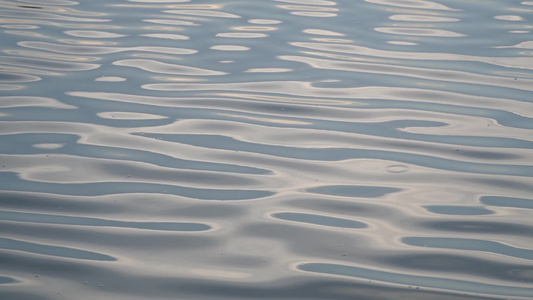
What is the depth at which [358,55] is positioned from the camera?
12.7 feet

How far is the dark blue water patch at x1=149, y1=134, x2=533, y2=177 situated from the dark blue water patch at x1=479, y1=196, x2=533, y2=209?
18 cm

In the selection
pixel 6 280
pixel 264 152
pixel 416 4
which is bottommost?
pixel 6 280

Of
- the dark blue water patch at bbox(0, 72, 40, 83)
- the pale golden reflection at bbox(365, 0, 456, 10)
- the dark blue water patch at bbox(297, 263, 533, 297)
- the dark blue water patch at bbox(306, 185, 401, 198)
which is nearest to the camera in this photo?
the dark blue water patch at bbox(297, 263, 533, 297)

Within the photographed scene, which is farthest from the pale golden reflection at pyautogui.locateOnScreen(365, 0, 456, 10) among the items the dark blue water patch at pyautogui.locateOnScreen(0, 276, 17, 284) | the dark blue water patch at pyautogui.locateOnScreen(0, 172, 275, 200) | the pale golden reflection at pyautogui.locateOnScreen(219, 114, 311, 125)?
the dark blue water patch at pyautogui.locateOnScreen(0, 276, 17, 284)

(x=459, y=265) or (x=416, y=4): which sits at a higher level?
(x=416, y=4)

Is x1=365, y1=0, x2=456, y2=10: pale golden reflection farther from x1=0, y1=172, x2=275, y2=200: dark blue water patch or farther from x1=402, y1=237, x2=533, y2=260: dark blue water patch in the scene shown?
x1=402, y1=237, x2=533, y2=260: dark blue water patch

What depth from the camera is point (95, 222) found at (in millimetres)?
2393

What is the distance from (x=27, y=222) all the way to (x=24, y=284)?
1.12ft

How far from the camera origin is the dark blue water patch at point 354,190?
2.60m

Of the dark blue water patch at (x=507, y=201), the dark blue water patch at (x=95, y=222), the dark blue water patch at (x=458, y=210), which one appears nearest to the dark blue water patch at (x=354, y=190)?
the dark blue water patch at (x=458, y=210)

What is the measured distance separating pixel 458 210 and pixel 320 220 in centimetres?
44

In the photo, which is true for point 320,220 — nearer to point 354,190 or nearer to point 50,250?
point 354,190

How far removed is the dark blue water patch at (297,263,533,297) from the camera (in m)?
2.09

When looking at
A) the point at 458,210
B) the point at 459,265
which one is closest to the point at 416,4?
the point at 458,210
